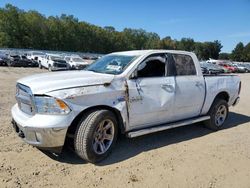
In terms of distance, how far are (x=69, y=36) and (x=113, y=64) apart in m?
109

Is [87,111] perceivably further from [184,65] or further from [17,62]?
[17,62]

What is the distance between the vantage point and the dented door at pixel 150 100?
4996 mm

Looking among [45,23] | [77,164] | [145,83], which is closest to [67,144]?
[77,164]

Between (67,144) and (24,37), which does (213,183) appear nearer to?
(67,144)

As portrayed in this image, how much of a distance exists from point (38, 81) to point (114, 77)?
47.5 inches

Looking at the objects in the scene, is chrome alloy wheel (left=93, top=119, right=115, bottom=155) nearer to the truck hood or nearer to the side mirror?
the truck hood

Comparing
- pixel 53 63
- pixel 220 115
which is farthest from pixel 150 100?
pixel 53 63

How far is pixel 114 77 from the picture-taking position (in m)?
4.83

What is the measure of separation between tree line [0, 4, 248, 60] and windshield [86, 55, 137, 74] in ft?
297

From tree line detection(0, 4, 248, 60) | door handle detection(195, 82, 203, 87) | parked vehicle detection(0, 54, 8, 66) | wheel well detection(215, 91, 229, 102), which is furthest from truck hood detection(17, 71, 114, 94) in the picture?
tree line detection(0, 4, 248, 60)

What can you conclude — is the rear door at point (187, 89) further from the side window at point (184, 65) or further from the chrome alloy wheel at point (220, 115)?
the chrome alloy wheel at point (220, 115)

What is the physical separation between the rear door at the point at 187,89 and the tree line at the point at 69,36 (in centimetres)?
9108

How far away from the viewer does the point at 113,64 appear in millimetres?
5449

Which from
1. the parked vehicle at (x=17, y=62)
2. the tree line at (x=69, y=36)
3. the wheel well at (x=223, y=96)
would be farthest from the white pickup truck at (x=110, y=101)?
the tree line at (x=69, y=36)
